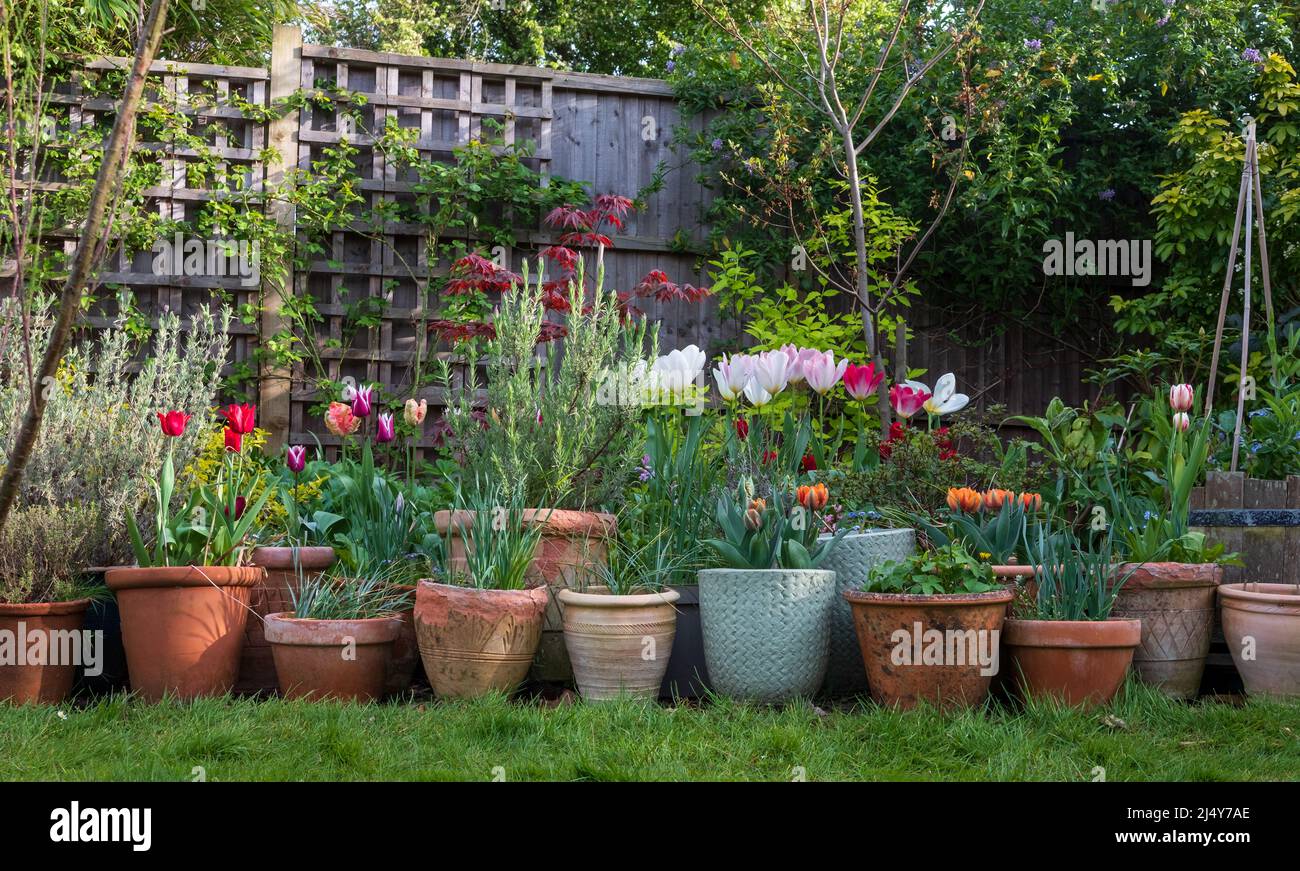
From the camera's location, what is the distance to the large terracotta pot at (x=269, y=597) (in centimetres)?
321

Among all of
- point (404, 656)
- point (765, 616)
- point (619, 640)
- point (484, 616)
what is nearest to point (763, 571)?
point (765, 616)

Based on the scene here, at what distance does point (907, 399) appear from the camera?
3545 millimetres

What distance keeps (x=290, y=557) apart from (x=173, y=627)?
39cm

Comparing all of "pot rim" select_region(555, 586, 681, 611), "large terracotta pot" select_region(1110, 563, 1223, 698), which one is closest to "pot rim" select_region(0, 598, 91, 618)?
"pot rim" select_region(555, 586, 681, 611)

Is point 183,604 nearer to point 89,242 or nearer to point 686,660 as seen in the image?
point 686,660

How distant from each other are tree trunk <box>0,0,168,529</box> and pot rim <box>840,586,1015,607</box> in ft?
6.26

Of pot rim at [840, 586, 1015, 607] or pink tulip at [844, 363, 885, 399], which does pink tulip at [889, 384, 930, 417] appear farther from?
pot rim at [840, 586, 1015, 607]

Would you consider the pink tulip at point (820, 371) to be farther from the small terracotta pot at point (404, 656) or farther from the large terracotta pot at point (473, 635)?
the small terracotta pot at point (404, 656)

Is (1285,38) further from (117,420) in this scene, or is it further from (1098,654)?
(117,420)

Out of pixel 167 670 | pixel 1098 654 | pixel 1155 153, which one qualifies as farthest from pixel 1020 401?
pixel 167 670

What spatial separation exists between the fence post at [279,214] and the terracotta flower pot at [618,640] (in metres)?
3.52

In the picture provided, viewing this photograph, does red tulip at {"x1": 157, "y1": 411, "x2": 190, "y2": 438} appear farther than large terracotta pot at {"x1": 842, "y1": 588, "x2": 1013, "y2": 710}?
Yes

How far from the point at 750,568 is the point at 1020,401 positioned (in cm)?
463

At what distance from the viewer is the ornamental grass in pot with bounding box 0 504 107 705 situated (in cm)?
292
